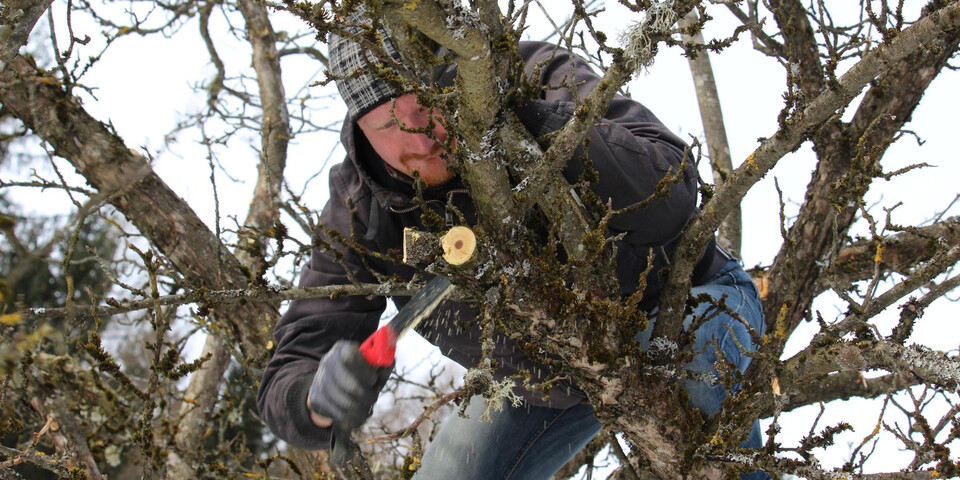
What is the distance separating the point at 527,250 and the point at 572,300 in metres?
0.18

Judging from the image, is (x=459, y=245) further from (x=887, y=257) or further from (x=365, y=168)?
(x=887, y=257)

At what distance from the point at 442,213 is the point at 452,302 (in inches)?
11.9

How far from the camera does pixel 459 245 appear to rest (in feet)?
6.19

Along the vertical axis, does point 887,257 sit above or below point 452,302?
above

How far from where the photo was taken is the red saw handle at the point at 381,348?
198 centimetres

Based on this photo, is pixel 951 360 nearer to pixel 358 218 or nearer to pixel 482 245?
pixel 482 245

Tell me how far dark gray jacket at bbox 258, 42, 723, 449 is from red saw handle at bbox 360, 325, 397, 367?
25 cm

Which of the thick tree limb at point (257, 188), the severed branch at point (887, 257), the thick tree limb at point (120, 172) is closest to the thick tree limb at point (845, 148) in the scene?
the severed branch at point (887, 257)

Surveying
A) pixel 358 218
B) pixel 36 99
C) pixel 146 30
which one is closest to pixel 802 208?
pixel 358 218

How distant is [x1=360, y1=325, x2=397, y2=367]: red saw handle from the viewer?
1980mm

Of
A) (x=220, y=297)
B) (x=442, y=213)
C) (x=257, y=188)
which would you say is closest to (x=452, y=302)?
(x=442, y=213)

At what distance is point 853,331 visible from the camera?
1987 mm

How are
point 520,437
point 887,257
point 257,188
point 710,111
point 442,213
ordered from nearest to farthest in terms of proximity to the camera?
point 442,213 < point 520,437 < point 887,257 < point 710,111 < point 257,188

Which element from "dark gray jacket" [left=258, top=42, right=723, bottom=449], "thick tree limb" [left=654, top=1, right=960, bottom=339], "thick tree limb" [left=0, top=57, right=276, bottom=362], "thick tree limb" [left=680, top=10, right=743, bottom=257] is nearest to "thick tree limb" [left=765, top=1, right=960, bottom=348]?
"dark gray jacket" [left=258, top=42, right=723, bottom=449]
